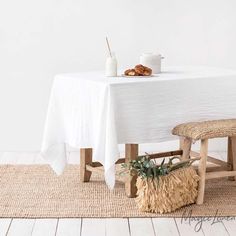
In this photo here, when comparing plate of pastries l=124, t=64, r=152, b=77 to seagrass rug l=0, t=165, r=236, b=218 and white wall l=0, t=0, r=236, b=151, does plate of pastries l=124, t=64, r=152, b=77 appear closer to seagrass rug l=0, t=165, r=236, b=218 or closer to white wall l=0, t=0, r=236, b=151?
seagrass rug l=0, t=165, r=236, b=218

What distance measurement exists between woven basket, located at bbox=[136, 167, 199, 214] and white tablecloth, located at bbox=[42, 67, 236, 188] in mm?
195

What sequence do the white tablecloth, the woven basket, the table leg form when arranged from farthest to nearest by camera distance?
the table leg < the white tablecloth < the woven basket

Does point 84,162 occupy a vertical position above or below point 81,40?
below

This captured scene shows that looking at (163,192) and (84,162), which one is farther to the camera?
(84,162)

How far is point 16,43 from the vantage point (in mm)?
5578

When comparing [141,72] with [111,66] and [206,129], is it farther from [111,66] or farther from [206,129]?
[206,129]

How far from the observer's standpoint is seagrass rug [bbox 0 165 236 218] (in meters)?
3.90

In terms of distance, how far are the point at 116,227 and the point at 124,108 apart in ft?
2.29

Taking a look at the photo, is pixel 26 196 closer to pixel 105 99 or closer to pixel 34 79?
pixel 105 99

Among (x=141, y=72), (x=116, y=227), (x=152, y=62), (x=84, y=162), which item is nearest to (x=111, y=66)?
A: (x=141, y=72)

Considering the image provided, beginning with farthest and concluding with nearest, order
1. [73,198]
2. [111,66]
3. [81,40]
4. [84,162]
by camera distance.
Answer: [81,40] < [84,162] < [111,66] < [73,198]

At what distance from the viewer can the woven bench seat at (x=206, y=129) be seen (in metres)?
4.00

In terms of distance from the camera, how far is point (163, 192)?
3850mm

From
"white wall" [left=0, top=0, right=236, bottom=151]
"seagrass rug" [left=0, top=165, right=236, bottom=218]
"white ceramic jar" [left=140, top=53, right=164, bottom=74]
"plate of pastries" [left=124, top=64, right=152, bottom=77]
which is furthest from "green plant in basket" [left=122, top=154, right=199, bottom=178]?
"white wall" [left=0, top=0, right=236, bottom=151]
